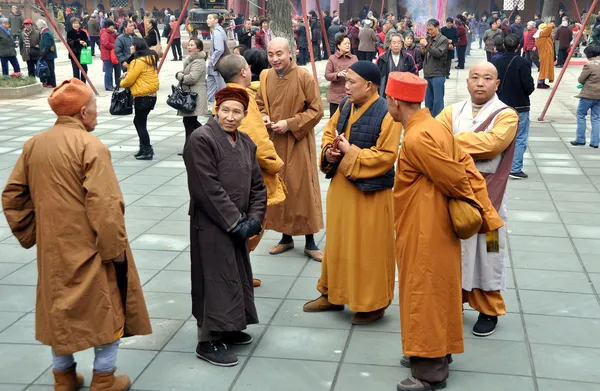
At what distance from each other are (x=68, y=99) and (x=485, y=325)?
9.59 feet

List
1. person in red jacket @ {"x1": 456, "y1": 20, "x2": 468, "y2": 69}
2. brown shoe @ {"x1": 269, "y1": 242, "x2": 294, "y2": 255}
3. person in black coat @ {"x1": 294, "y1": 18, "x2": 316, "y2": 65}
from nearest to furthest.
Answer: brown shoe @ {"x1": 269, "y1": 242, "x2": 294, "y2": 255}, person in red jacket @ {"x1": 456, "y1": 20, "x2": 468, "y2": 69}, person in black coat @ {"x1": 294, "y1": 18, "x2": 316, "y2": 65}

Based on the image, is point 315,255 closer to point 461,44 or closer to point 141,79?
point 141,79

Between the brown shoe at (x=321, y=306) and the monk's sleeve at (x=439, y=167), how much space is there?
1.62 meters

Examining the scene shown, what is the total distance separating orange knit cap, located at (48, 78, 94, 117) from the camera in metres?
3.91

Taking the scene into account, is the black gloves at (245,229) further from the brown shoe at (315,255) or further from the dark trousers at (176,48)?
the dark trousers at (176,48)

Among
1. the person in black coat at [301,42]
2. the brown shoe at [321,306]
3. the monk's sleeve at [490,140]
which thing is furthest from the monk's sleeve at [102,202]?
the person in black coat at [301,42]

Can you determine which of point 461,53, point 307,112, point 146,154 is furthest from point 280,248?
point 461,53

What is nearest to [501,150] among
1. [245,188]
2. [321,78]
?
[245,188]

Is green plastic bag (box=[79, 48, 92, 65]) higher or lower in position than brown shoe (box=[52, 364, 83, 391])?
higher

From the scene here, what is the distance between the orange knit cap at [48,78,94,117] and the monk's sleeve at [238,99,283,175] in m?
1.55

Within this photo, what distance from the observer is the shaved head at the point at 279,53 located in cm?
604

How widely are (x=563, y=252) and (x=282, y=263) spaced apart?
2432 mm

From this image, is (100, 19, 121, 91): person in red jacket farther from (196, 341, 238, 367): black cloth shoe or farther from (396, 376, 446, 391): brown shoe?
(396, 376, 446, 391): brown shoe

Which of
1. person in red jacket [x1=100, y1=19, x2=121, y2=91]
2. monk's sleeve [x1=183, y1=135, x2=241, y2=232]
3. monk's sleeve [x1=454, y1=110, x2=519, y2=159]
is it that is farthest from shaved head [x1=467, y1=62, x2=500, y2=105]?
person in red jacket [x1=100, y1=19, x2=121, y2=91]
